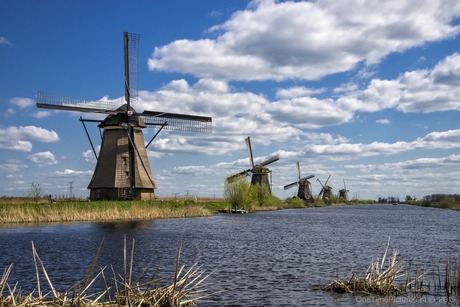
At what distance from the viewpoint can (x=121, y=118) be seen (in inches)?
1922

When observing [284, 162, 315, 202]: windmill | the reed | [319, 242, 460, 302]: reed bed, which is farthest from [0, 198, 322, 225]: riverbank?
[284, 162, 315, 202]: windmill

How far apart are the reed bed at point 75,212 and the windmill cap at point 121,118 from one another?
8567 millimetres

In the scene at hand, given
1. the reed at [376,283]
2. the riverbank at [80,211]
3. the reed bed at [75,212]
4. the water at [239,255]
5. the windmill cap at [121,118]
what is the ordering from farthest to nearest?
the windmill cap at [121,118], the riverbank at [80,211], the reed bed at [75,212], the water at [239,255], the reed at [376,283]

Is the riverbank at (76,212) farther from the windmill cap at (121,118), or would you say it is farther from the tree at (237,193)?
the tree at (237,193)

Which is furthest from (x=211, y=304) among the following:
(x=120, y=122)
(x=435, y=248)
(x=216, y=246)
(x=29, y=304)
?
(x=120, y=122)

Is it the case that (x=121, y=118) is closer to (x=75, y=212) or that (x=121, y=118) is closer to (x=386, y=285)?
(x=75, y=212)

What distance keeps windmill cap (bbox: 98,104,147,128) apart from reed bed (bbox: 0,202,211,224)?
8.57 metres

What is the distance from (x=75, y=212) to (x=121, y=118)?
495 inches

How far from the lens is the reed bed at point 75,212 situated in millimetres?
37156

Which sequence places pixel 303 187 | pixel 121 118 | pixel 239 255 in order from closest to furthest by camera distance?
pixel 239 255
pixel 121 118
pixel 303 187

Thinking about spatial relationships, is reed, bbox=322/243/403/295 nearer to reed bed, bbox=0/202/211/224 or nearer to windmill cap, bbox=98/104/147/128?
reed bed, bbox=0/202/211/224

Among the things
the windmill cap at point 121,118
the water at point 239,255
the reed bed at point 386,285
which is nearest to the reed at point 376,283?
the reed bed at point 386,285

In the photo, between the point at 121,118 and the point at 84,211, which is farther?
the point at 121,118

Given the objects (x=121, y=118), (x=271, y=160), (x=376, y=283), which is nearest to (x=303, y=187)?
(x=271, y=160)
